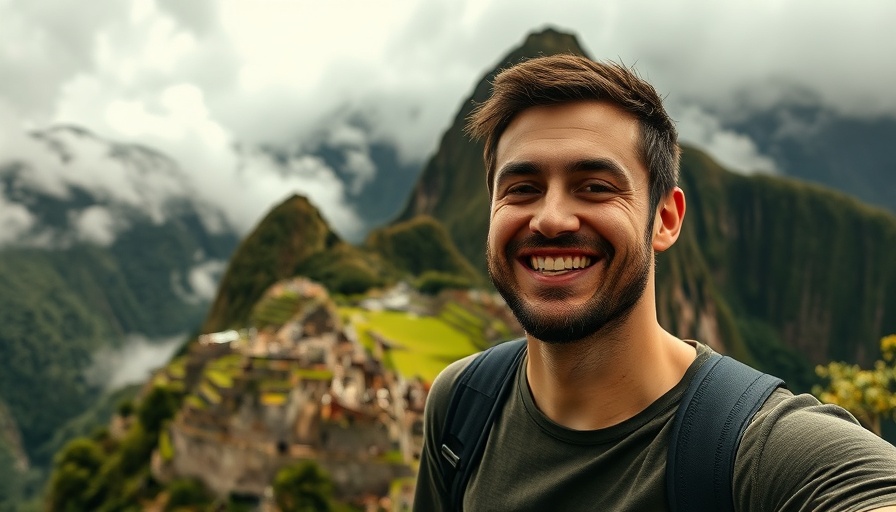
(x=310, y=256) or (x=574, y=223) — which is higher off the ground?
(x=574, y=223)

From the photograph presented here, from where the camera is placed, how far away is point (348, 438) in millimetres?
29047

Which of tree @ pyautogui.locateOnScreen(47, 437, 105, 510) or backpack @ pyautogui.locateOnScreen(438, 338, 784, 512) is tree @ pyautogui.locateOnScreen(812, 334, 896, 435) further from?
tree @ pyautogui.locateOnScreen(47, 437, 105, 510)

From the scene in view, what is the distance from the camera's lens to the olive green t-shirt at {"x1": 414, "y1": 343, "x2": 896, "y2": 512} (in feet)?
7.60

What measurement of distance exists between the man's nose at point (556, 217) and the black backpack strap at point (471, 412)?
107 cm

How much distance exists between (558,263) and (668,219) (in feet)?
2.45

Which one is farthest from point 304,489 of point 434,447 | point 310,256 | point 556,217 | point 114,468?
point 310,256

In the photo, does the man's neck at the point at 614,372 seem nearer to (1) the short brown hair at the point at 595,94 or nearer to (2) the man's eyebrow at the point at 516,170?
(1) the short brown hair at the point at 595,94

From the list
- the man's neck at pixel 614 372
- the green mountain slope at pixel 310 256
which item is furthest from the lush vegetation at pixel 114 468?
the green mountain slope at pixel 310 256

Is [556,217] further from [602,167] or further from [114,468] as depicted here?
[114,468]

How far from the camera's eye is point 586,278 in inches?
119

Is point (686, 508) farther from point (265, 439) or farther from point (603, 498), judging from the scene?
point (265, 439)

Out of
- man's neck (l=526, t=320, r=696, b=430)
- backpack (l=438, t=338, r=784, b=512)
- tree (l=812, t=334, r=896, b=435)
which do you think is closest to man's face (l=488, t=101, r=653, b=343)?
man's neck (l=526, t=320, r=696, b=430)

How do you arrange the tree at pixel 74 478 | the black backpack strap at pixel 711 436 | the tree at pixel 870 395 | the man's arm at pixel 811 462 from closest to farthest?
1. the man's arm at pixel 811 462
2. the black backpack strap at pixel 711 436
3. the tree at pixel 870 395
4. the tree at pixel 74 478

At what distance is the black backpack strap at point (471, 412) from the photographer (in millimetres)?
3582
